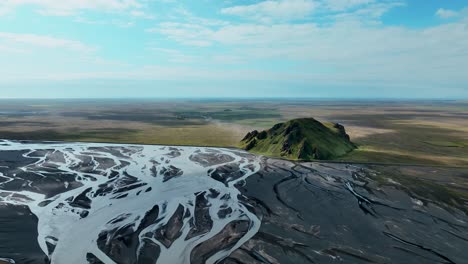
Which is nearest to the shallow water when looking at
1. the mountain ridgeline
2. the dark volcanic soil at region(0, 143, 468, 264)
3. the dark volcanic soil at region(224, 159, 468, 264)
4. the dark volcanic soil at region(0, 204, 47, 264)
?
the dark volcanic soil at region(0, 143, 468, 264)

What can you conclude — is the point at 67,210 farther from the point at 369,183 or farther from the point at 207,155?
the point at 369,183

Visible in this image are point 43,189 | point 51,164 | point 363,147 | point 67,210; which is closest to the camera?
point 67,210

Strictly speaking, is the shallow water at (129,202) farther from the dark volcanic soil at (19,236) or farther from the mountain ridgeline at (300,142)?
the mountain ridgeline at (300,142)

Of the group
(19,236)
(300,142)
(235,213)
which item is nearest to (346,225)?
(235,213)

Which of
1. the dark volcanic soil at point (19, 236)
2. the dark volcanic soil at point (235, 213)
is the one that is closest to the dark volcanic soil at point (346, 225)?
the dark volcanic soil at point (235, 213)

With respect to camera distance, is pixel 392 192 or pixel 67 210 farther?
pixel 392 192

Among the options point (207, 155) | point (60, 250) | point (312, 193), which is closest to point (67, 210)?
point (60, 250)

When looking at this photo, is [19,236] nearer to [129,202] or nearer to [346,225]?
[129,202]

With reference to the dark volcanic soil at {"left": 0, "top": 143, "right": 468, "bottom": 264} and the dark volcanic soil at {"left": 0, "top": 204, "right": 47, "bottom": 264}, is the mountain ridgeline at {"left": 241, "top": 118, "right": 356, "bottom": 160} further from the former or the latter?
the dark volcanic soil at {"left": 0, "top": 204, "right": 47, "bottom": 264}

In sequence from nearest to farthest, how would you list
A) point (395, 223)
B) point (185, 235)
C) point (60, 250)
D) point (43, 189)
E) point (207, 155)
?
point (60, 250) < point (185, 235) < point (395, 223) < point (43, 189) < point (207, 155)
